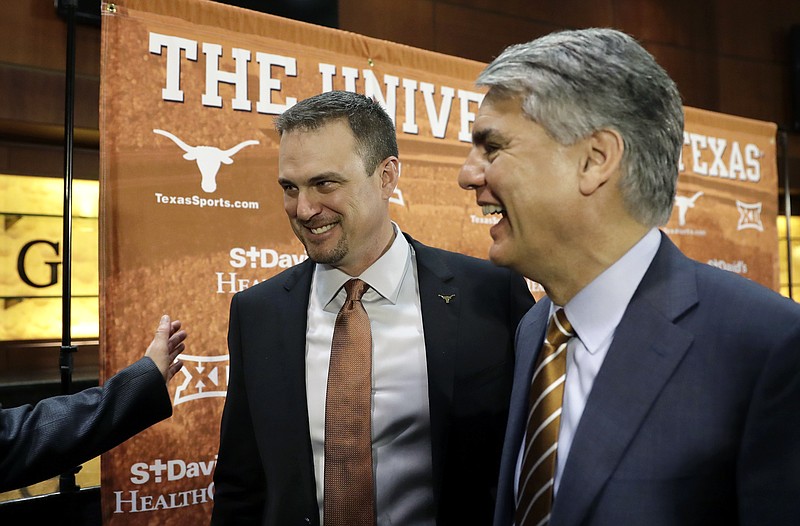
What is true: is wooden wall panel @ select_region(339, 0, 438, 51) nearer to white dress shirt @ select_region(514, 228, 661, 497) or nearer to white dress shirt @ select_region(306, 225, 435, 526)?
white dress shirt @ select_region(306, 225, 435, 526)

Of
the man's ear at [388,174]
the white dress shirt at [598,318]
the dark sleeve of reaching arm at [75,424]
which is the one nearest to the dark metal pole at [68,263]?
the dark sleeve of reaching arm at [75,424]

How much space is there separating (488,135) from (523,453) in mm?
557

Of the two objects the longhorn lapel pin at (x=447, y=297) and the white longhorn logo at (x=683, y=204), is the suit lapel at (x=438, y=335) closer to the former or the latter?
the longhorn lapel pin at (x=447, y=297)

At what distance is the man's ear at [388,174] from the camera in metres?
1.83

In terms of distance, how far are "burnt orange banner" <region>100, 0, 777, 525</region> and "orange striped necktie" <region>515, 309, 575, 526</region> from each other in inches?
69.2

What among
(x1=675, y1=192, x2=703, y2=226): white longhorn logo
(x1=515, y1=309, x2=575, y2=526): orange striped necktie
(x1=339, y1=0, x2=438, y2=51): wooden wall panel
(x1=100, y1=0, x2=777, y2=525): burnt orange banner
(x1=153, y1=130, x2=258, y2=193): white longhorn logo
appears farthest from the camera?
(x1=675, y1=192, x2=703, y2=226): white longhorn logo

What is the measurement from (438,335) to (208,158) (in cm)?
143

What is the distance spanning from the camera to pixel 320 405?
1.67 meters

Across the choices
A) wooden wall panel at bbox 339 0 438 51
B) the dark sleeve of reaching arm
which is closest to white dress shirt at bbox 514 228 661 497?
the dark sleeve of reaching arm

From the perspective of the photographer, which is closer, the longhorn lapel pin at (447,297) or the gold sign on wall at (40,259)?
the longhorn lapel pin at (447,297)

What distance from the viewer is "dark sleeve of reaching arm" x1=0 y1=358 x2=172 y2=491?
63.4 inches

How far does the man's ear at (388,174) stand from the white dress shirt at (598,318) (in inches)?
33.8

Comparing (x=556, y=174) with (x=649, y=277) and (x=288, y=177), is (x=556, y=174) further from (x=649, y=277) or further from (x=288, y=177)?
(x=288, y=177)

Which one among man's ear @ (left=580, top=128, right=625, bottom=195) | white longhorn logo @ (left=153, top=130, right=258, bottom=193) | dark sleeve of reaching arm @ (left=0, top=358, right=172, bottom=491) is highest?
white longhorn logo @ (left=153, top=130, right=258, bottom=193)
